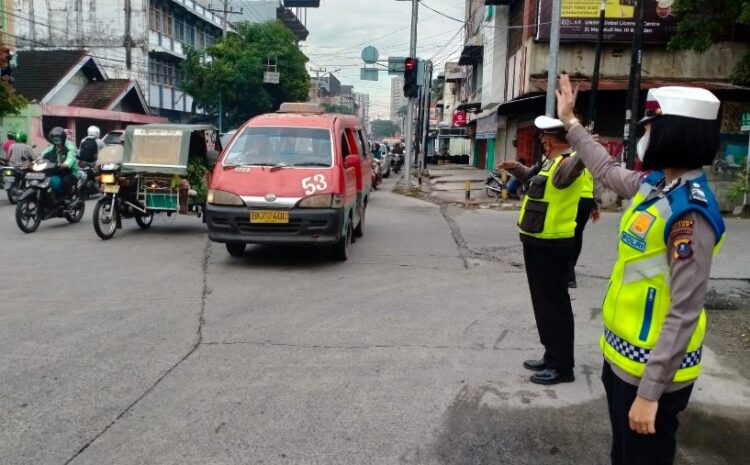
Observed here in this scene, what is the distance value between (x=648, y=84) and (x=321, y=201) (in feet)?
46.7

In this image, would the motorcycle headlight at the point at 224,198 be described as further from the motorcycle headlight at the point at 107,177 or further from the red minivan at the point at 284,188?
the motorcycle headlight at the point at 107,177

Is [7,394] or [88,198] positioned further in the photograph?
[88,198]

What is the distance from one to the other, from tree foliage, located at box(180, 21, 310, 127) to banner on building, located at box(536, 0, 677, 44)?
71.2 feet

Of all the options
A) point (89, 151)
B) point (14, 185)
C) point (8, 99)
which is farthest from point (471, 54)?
point (14, 185)

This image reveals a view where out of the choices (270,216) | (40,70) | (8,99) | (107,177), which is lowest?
(270,216)

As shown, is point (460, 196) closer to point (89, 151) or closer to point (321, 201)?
point (89, 151)

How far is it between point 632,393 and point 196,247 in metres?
8.22

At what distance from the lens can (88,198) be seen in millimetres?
15836

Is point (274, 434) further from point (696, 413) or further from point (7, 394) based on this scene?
point (696, 413)

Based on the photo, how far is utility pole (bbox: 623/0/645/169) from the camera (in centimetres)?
1401

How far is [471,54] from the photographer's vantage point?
37.6 m

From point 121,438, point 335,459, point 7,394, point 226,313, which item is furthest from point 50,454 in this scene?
point 226,313

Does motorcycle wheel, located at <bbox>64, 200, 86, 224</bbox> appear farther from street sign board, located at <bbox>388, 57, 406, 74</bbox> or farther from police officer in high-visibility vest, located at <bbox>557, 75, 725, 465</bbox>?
street sign board, located at <bbox>388, 57, 406, 74</bbox>

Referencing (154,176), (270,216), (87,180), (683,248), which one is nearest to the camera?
(683,248)
